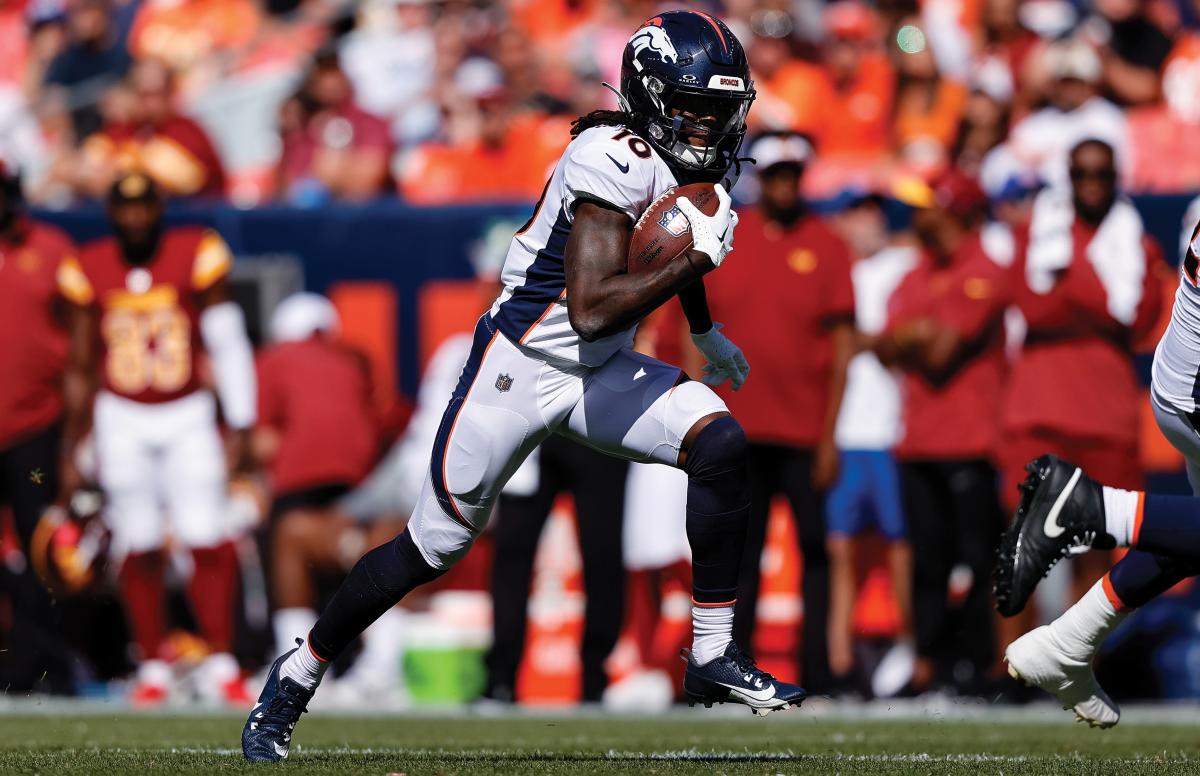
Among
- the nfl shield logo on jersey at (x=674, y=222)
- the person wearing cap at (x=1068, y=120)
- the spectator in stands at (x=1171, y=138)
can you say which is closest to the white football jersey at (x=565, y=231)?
the nfl shield logo on jersey at (x=674, y=222)

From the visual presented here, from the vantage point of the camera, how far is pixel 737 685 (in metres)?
5.20

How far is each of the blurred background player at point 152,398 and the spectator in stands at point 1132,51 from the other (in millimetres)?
4868

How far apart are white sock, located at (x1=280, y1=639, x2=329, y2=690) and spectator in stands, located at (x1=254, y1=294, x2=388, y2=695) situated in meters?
3.53

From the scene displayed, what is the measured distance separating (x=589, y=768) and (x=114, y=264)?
483cm

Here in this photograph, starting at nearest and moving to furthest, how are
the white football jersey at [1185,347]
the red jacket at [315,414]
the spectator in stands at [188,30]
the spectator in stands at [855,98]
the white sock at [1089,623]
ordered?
the white football jersey at [1185,347] < the white sock at [1089,623] < the red jacket at [315,414] < the spectator in stands at [855,98] < the spectator in stands at [188,30]

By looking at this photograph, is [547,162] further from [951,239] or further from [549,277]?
[549,277]

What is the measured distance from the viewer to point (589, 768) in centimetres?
525

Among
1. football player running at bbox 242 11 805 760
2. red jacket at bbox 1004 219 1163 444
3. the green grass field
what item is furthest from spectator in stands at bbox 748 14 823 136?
football player running at bbox 242 11 805 760

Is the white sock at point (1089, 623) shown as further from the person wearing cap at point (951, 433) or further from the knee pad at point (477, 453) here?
the person wearing cap at point (951, 433)

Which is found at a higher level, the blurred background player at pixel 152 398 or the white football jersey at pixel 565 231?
the white football jersey at pixel 565 231

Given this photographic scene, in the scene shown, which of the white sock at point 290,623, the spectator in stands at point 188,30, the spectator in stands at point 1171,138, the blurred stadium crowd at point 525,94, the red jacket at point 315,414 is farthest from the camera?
the spectator in stands at point 188,30

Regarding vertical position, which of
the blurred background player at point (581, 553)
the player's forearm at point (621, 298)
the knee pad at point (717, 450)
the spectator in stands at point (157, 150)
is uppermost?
the player's forearm at point (621, 298)

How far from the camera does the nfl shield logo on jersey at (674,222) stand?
514cm

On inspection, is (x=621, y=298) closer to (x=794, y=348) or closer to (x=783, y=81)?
(x=794, y=348)
